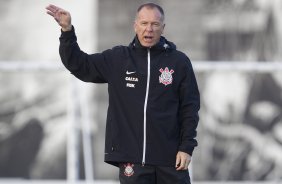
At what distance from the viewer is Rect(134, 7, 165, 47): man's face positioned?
5.27 meters

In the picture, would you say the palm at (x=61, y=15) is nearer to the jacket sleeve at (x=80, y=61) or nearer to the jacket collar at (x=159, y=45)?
the jacket sleeve at (x=80, y=61)

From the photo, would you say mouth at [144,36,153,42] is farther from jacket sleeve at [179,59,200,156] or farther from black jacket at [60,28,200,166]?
jacket sleeve at [179,59,200,156]

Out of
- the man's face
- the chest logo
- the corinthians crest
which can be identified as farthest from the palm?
the chest logo

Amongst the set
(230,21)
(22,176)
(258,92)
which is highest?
(230,21)

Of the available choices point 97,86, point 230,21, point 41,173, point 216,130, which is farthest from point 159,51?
point 230,21

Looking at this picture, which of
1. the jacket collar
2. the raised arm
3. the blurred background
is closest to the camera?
the raised arm

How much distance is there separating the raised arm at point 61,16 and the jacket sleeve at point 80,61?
1.8 inches

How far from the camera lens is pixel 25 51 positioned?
1108 centimetres

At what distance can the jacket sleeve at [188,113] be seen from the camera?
5.29 metres

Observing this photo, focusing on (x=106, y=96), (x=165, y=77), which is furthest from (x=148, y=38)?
(x=106, y=96)

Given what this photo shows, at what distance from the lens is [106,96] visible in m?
10.1

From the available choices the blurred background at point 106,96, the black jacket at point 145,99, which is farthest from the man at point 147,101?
the blurred background at point 106,96

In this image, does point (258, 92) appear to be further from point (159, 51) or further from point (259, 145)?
point (159, 51)

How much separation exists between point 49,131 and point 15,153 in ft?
1.74
